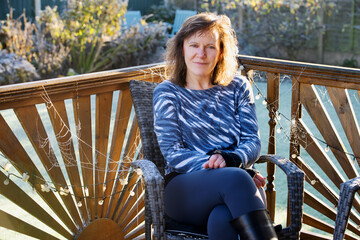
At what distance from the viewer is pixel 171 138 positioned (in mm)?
1972

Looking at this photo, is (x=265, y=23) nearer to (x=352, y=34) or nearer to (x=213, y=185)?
(x=352, y=34)

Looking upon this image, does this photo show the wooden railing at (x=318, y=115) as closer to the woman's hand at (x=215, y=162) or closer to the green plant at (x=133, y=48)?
the woman's hand at (x=215, y=162)

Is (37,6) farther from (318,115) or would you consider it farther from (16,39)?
(318,115)

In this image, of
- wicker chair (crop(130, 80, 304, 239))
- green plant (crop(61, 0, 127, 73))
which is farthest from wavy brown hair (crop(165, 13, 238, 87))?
green plant (crop(61, 0, 127, 73))

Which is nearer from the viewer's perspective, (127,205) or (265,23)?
(127,205)

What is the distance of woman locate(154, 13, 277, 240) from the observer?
68.6 inches

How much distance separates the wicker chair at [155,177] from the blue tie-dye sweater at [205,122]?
0.45 ft

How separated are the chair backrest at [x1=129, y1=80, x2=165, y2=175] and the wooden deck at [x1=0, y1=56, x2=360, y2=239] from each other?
116mm

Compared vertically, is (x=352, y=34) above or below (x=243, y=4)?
below

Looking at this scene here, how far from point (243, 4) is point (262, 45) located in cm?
88

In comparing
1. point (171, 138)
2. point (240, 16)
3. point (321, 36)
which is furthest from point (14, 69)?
point (321, 36)

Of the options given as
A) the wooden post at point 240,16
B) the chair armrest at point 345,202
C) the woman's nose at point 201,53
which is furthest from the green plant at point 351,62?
the chair armrest at point 345,202

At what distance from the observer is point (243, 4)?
29.2 feet

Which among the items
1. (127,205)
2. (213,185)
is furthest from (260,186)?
(127,205)
